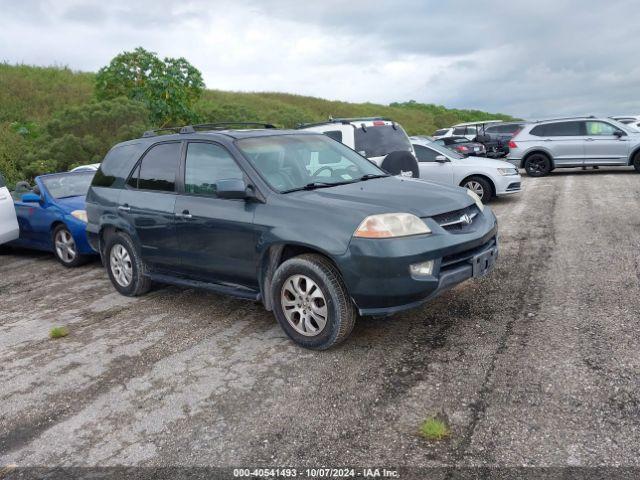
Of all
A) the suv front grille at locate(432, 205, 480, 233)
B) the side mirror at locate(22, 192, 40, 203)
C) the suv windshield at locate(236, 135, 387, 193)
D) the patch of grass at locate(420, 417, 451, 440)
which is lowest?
the patch of grass at locate(420, 417, 451, 440)

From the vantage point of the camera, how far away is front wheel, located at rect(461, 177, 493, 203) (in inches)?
472

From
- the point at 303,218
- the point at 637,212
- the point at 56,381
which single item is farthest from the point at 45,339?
the point at 637,212

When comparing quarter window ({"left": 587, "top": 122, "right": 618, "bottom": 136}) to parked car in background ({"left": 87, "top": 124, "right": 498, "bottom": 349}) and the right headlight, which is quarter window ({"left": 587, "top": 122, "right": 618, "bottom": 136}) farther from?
the right headlight

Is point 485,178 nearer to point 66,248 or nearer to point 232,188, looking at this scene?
point 66,248

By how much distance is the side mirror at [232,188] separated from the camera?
4.66 metres

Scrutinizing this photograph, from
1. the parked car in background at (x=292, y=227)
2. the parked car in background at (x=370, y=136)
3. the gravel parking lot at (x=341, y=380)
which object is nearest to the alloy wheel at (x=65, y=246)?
the gravel parking lot at (x=341, y=380)

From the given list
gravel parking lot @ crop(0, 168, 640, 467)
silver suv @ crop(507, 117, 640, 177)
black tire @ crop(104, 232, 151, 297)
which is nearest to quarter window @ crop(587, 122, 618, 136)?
silver suv @ crop(507, 117, 640, 177)

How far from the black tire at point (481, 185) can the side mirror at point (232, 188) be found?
8167 mm

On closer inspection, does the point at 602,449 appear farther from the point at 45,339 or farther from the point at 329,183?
the point at 45,339

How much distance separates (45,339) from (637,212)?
888 cm

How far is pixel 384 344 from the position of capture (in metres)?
4.55

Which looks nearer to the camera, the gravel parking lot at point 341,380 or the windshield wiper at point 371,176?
the gravel parking lot at point 341,380

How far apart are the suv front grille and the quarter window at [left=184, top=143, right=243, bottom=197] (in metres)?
1.76

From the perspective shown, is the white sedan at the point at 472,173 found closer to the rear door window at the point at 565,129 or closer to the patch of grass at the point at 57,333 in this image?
the rear door window at the point at 565,129
